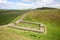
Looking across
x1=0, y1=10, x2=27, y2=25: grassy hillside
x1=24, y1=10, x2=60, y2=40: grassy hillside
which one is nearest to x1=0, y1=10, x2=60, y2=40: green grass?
x1=24, y1=10, x2=60, y2=40: grassy hillside

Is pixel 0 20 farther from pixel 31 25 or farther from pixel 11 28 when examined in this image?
pixel 31 25

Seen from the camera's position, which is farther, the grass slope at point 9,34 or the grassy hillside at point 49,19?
the grassy hillside at point 49,19

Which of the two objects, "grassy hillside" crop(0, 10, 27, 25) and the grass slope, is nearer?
the grass slope

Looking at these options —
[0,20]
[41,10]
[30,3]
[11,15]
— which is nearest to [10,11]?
[11,15]

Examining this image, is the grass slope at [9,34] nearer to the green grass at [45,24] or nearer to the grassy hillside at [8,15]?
the green grass at [45,24]

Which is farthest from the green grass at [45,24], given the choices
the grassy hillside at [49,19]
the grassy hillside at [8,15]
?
the grassy hillside at [8,15]

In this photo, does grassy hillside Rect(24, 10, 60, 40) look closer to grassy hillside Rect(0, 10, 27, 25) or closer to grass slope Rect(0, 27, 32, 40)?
grassy hillside Rect(0, 10, 27, 25)

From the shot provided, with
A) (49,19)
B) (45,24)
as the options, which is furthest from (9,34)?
(49,19)
